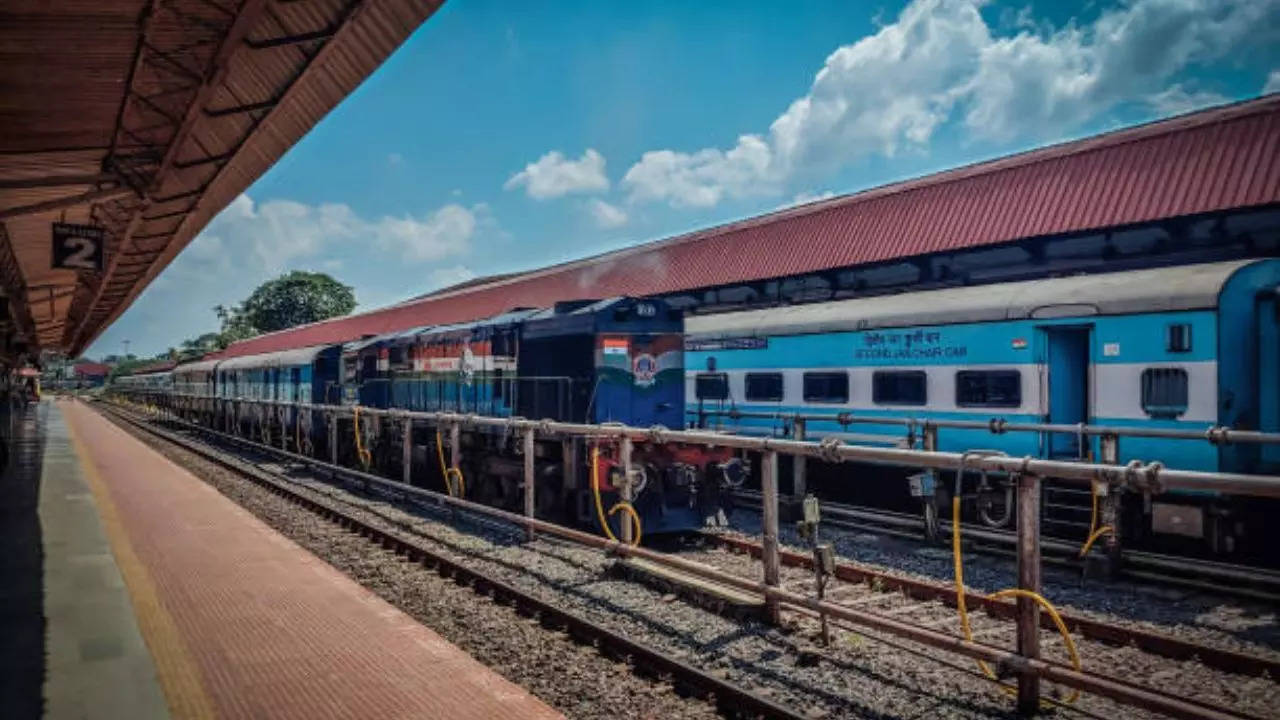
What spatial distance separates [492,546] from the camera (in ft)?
33.0

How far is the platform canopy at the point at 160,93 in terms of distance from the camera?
291 inches

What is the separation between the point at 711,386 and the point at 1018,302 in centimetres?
675

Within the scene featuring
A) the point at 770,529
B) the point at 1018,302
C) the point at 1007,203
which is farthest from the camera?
the point at 1007,203

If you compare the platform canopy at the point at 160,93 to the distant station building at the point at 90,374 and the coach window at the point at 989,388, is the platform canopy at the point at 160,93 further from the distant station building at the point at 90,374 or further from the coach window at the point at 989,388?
the distant station building at the point at 90,374

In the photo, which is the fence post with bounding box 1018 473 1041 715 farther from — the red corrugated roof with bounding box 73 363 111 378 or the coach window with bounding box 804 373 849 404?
the red corrugated roof with bounding box 73 363 111 378

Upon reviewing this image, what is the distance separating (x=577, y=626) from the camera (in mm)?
6613

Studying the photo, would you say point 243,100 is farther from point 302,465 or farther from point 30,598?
point 302,465

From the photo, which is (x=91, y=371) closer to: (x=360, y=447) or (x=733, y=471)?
(x=360, y=447)

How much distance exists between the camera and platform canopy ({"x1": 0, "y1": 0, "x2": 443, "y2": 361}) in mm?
7398

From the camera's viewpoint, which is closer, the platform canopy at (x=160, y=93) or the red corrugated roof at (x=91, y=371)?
the platform canopy at (x=160, y=93)

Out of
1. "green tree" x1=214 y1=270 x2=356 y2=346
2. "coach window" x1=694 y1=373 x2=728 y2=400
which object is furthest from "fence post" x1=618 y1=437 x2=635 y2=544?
"green tree" x1=214 y1=270 x2=356 y2=346

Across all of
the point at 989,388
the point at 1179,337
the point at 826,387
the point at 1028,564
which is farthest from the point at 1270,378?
the point at 1028,564

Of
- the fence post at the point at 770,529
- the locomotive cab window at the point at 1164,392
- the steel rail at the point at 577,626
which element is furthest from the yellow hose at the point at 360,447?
the locomotive cab window at the point at 1164,392

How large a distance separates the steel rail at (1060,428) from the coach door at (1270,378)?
0.74 ft
